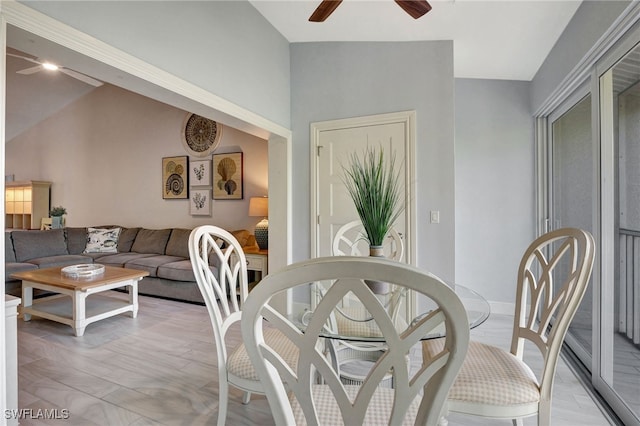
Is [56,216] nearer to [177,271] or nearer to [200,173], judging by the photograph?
[200,173]

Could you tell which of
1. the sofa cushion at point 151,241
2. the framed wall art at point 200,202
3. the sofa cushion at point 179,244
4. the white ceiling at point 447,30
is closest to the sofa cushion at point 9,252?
the sofa cushion at point 151,241

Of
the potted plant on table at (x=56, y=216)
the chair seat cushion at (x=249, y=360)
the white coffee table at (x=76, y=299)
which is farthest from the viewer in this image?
the potted plant on table at (x=56, y=216)

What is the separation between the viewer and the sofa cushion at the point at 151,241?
4.91 metres

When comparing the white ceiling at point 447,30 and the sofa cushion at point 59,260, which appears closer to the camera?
the white ceiling at point 447,30

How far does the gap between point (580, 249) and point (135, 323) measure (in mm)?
3632

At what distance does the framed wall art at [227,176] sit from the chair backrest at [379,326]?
426cm

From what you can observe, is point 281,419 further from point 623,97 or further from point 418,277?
point 623,97

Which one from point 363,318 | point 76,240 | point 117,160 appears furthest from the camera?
point 117,160

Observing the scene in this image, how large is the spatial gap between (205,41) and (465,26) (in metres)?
2.12

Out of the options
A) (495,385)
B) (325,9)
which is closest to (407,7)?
(325,9)

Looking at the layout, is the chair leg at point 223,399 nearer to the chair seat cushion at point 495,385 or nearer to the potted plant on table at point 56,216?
the chair seat cushion at point 495,385

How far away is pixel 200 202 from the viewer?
516 centimetres

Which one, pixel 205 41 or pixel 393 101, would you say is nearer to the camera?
pixel 205 41

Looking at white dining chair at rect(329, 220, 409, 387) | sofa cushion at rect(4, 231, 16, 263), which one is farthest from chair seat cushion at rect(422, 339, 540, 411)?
sofa cushion at rect(4, 231, 16, 263)
